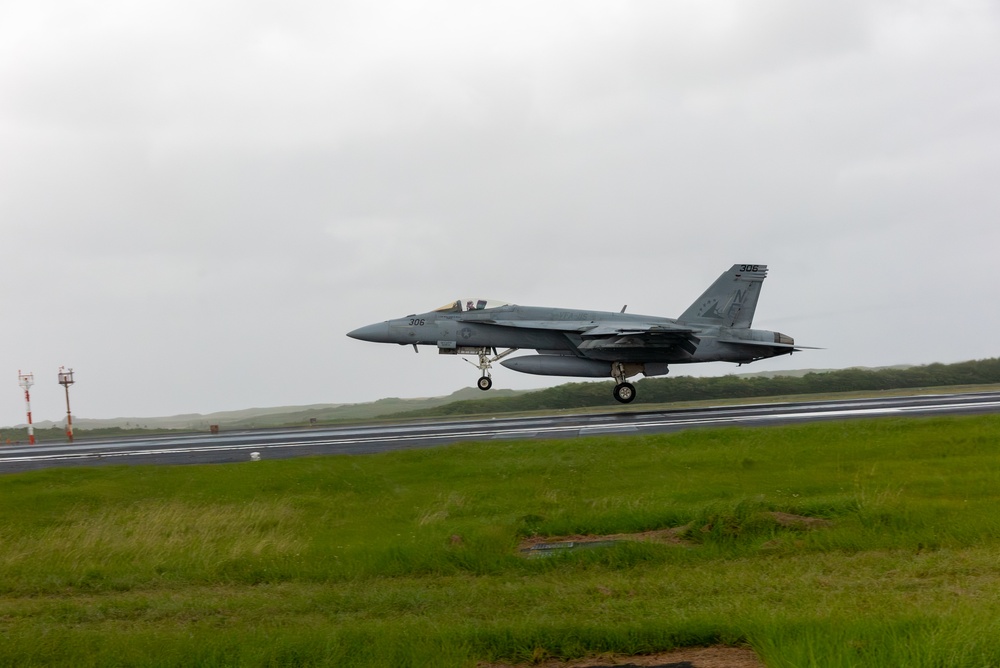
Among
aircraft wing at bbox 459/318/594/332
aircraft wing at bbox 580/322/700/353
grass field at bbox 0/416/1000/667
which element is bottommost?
grass field at bbox 0/416/1000/667

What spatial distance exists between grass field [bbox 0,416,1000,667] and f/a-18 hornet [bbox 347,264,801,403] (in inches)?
540

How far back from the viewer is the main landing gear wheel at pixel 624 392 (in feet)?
112

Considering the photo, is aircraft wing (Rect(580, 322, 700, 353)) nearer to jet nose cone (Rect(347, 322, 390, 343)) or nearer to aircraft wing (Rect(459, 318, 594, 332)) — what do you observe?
aircraft wing (Rect(459, 318, 594, 332))

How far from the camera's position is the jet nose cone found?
115 feet

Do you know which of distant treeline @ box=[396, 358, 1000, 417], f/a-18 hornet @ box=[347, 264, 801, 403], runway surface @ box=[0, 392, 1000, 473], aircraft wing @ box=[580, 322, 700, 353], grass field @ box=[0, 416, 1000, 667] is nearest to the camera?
grass field @ box=[0, 416, 1000, 667]

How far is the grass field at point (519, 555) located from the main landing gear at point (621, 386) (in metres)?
13.7

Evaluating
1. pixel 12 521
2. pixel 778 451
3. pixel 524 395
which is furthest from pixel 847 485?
pixel 524 395

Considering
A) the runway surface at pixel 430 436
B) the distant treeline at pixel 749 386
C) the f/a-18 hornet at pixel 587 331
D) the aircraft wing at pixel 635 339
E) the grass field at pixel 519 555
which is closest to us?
the grass field at pixel 519 555

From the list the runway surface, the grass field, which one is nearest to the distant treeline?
the runway surface

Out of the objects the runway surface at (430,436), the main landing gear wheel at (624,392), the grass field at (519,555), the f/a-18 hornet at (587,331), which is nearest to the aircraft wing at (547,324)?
the f/a-18 hornet at (587,331)

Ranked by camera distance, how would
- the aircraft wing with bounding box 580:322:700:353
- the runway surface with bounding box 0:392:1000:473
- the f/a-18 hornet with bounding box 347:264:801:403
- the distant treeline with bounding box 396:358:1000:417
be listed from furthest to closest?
1. the distant treeline with bounding box 396:358:1000:417
2. the f/a-18 hornet with bounding box 347:264:801:403
3. the aircraft wing with bounding box 580:322:700:353
4. the runway surface with bounding box 0:392:1000:473

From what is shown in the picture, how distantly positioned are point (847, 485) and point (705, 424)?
10.3m

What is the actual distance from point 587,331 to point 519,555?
22.6 meters

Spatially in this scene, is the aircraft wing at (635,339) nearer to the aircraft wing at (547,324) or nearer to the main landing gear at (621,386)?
the aircraft wing at (547,324)
